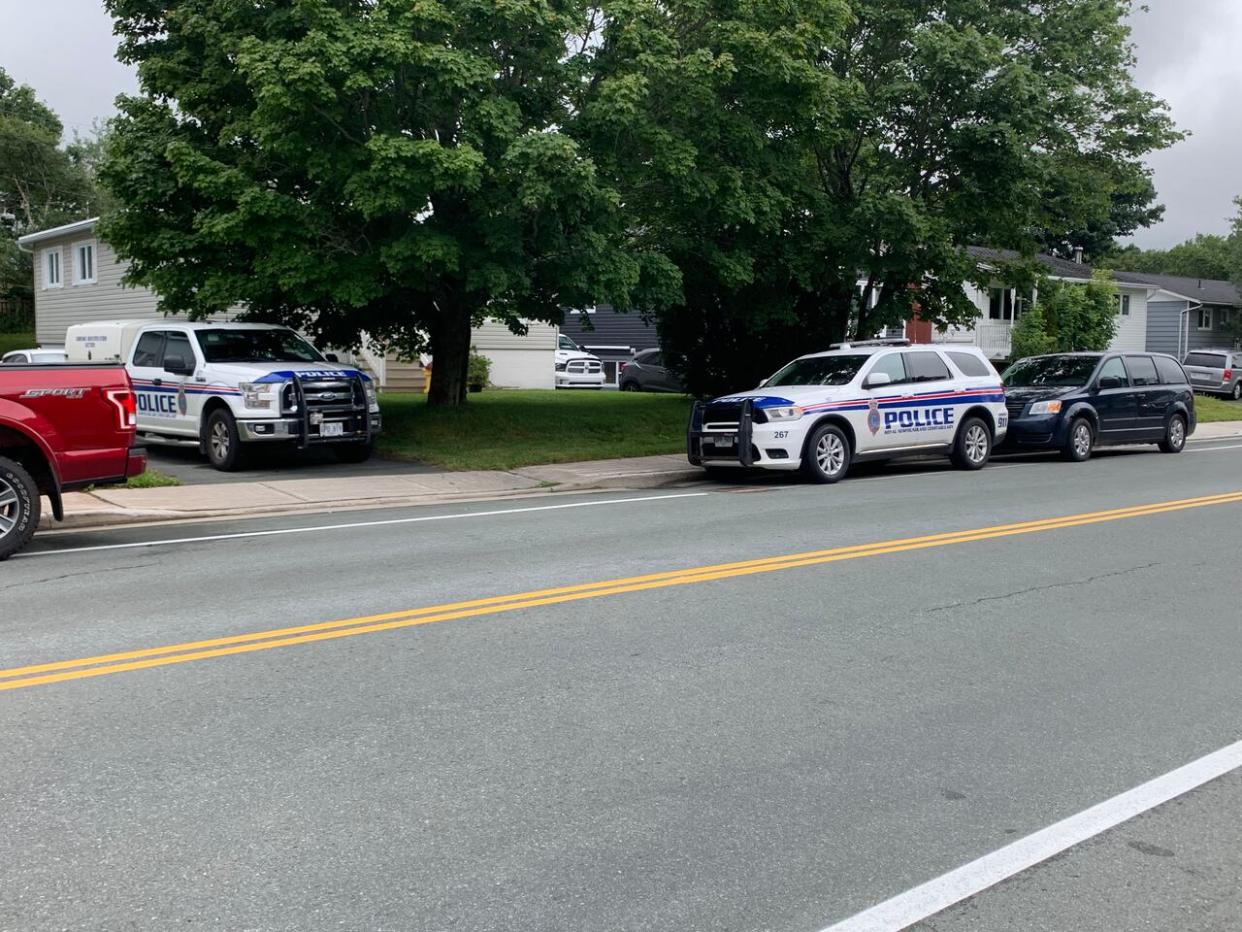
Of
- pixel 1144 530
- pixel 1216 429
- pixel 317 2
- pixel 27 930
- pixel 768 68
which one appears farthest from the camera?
pixel 1216 429

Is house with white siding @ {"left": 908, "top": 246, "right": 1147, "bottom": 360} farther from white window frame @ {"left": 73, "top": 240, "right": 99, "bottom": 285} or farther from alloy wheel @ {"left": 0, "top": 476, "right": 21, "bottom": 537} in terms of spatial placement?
alloy wheel @ {"left": 0, "top": 476, "right": 21, "bottom": 537}

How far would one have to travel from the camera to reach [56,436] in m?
10.4

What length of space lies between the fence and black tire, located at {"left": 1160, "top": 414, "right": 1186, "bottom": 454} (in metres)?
38.9

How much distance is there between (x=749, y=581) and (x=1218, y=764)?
13.3ft

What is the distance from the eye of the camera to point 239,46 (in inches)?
642

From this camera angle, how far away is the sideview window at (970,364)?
1808 centimetres

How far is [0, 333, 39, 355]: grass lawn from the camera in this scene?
37875 millimetres

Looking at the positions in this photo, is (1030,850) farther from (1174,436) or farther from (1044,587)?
(1174,436)

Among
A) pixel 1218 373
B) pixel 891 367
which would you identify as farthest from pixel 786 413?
pixel 1218 373

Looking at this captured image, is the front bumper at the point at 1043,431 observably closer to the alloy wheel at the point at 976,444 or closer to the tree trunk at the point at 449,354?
the alloy wheel at the point at 976,444

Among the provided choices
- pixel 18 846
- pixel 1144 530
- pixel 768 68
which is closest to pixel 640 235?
pixel 768 68

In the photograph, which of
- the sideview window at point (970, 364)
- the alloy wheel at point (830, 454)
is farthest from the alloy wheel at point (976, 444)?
the alloy wheel at point (830, 454)

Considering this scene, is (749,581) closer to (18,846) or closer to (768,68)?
(18,846)

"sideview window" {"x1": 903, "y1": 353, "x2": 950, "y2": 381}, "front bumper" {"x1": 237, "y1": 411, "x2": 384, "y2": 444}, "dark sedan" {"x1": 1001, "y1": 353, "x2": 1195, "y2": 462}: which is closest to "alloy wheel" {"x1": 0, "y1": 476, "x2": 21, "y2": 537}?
"front bumper" {"x1": 237, "y1": 411, "x2": 384, "y2": 444}
